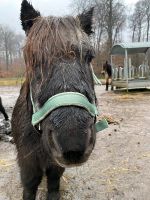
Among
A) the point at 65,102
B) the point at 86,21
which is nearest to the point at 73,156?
the point at 65,102

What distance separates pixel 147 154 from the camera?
572 cm

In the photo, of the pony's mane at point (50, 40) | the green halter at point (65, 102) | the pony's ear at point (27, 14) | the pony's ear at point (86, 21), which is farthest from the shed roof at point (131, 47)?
the green halter at point (65, 102)

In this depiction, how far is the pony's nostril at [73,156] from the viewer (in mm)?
1963

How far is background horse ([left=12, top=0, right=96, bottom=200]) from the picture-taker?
1979 mm

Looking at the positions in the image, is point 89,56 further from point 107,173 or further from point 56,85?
point 107,173

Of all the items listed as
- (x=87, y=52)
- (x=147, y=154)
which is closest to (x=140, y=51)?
(x=147, y=154)

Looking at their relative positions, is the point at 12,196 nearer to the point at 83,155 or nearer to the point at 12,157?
the point at 12,157

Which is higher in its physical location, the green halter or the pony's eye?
the pony's eye

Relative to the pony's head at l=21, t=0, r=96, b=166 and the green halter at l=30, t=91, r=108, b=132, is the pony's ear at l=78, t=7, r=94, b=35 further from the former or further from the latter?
the green halter at l=30, t=91, r=108, b=132

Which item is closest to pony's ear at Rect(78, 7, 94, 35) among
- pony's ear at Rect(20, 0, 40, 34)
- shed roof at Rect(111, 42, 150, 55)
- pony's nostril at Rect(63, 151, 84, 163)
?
pony's ear at Rect(20, 0, 40, 34)

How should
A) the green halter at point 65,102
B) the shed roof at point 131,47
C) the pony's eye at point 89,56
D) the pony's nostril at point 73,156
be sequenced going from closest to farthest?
the pony's nostril at point 73,156, the green halter at point 65,102, the pony's eye at point 89,56, the shed roof at point 131,47

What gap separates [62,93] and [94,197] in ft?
7.50

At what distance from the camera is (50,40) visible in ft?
7.83

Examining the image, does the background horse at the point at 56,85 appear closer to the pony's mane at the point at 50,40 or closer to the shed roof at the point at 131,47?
the pony's mane at the point at 50,40
